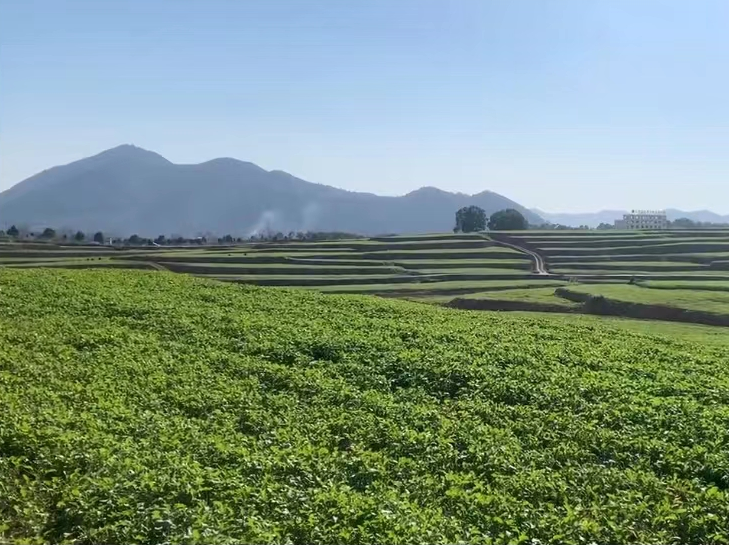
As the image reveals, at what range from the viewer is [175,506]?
208 inches

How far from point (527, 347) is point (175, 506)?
22.6ft

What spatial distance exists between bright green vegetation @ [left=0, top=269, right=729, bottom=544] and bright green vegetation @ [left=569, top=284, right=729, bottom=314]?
56.5ft

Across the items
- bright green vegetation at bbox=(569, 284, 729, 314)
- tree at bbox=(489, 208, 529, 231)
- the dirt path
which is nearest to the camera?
bright green vegetation at bbox=(569, 284, 729, 314)

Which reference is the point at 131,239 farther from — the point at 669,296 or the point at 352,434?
the point at 352,434

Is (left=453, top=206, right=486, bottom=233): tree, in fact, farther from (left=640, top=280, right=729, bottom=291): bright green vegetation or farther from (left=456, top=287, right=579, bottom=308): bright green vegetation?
(left=456, top=287, right=579, bottom=308): bright green vegetation

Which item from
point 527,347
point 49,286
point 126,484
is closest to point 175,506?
point 126,484

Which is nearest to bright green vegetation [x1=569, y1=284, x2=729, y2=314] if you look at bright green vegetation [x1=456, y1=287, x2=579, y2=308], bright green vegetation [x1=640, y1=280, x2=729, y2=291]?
bright green vegetation [x1=640, y1=280, x2=729, y2=291]

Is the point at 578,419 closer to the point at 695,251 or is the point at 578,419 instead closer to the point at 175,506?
the point at 175,506

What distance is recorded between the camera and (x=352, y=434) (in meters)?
7.16

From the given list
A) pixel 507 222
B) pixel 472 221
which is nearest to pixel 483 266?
pixel 472 221

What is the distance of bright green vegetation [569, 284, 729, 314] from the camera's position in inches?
1080

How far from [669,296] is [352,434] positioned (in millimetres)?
26353

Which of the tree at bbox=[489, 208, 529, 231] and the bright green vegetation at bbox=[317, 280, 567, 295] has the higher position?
the tree at bbox=[489, 208, 529, 231]

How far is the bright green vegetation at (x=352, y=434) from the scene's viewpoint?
17.3 ft
